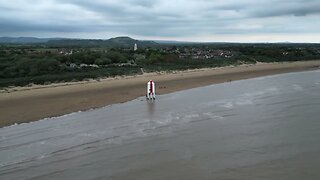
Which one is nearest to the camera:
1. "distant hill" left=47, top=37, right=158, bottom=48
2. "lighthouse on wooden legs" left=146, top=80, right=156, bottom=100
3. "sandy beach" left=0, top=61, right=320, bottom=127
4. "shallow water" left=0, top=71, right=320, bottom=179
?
"shallow water" left=0, top=71, right=320, bottom=179

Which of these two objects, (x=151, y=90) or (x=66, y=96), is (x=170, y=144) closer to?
(x=151, y=90)

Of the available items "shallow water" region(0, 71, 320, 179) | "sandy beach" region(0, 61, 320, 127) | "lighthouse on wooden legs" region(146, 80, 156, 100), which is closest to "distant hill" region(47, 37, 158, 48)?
"sandy beach" region(0, 61, 320, 127)

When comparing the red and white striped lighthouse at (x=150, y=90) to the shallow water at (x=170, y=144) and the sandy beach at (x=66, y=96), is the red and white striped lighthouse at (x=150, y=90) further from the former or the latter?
the shallow water at (x=170, y=144)

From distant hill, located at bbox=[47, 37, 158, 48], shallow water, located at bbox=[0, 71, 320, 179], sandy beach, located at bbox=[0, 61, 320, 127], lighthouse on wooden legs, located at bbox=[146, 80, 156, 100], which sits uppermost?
distant hill, located at bbox=[47, 37, 158, 48]

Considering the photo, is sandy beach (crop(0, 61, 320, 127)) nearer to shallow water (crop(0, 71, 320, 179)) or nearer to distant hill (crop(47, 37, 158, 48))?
shallow water (crop(0, 71, 320, 179))

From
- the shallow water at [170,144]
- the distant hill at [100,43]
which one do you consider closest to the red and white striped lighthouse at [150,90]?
the shallow water at [170,144]

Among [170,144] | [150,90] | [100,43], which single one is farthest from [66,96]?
[100,43]

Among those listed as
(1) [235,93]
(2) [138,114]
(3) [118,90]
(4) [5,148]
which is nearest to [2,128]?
(4) [5,148]

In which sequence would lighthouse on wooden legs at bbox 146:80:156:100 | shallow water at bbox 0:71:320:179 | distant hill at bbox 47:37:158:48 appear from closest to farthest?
shallow water at bbox 0:71:320:179, lighthouse on wooden legs at bbox 146:80:156:100, distant hill at bbox 47:37:158:48
